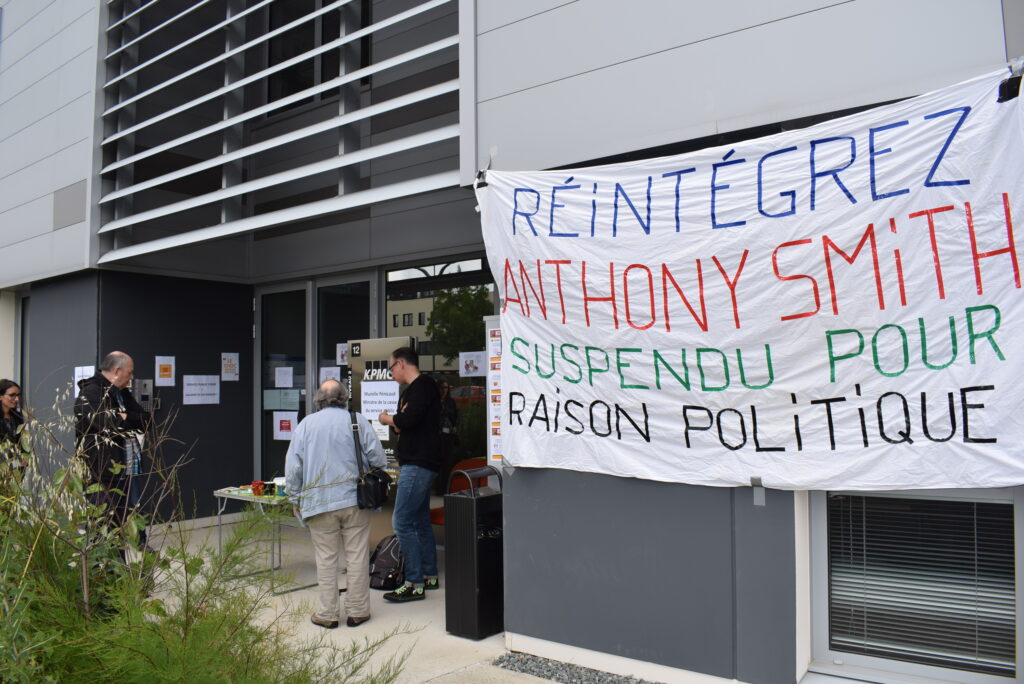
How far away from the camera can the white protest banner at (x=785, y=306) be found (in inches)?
125

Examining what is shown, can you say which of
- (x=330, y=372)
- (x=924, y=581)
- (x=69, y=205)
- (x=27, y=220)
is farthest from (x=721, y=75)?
(x=27, y=220)

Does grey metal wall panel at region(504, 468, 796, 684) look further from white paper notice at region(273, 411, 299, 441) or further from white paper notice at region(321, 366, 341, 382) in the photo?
white paper notice at region(273, 411, 299, 441)

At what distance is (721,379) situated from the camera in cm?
381

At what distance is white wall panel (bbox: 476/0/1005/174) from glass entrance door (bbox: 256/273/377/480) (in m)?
3.70

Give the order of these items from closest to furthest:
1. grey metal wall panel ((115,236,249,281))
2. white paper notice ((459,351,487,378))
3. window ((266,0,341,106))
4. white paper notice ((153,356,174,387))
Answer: white paper notice ((459,351,487,378)) < grey metal wall panel ((115,236,249,281)) < white paper notice ((153,356,174,387)) < window ((266,0,341,106))

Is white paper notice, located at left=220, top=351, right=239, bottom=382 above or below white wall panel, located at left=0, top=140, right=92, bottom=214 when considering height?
below

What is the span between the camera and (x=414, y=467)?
5.80 m

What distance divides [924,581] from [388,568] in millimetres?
3951

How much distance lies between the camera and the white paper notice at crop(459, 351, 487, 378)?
7.01 meters

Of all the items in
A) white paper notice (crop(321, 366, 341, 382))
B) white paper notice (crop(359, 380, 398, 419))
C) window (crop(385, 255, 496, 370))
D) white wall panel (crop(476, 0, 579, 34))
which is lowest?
white paper notice (crop(359, 380, 398, 419))

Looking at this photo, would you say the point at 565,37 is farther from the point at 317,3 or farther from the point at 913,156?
the point at 317,3

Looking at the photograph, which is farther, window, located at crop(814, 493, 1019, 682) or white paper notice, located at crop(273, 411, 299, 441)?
white paper notice, located at crop(273, 411, 299, 441)

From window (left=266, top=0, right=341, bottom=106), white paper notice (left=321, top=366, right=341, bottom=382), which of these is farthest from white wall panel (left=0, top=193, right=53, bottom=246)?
white paper notice (left=321, top=366, right=341, bottom=382)

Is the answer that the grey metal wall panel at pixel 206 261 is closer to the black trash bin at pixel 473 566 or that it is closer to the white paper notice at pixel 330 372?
the white paper notice at pixel 330 372
